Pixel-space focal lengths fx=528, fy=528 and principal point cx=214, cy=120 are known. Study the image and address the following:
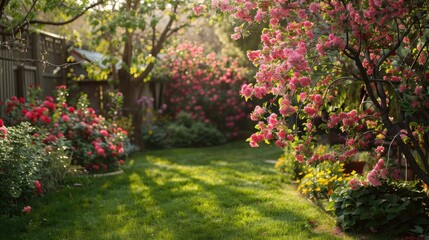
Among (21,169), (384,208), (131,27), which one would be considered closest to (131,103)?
(131,27)

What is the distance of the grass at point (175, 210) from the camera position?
17.5 ft

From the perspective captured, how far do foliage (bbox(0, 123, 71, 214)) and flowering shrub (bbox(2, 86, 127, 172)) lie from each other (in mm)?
828

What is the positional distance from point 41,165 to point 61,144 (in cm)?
89

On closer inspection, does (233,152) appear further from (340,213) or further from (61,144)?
(340,213)

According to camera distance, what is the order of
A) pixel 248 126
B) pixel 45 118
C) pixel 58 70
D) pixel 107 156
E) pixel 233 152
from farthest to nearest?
pixel 248 126 < pixel 233 152 < pixel 58 70 < pixel 107 156 < pixel 45 118

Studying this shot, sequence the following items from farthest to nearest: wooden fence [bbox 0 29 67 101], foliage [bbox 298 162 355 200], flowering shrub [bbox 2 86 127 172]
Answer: wooden fence [bbox 0 29 67 101] < flowering shrub [bbox 2 86 127 172] < foliage [bbox 298 162 355 200]

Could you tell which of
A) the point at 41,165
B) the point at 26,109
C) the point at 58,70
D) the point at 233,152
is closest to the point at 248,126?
the point at 233,152

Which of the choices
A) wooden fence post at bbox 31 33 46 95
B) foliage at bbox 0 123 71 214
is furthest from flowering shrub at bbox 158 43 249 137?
foliage at bbox 0 123 71 214

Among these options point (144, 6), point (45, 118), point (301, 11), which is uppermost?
point (144, 6)

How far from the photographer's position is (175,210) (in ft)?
20.4

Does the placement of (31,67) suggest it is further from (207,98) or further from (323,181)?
(207,98)

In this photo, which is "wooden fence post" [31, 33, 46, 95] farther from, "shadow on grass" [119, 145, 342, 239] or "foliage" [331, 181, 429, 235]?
"foliage" [331, 181, 429, 235]

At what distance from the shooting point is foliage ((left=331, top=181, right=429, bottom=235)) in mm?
5016

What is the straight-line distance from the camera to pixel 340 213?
17.8 ft
